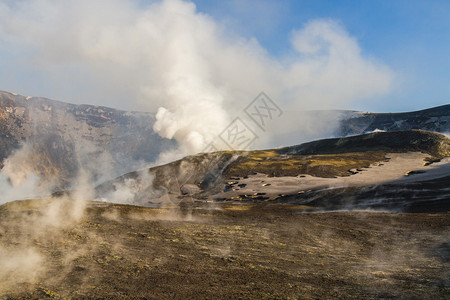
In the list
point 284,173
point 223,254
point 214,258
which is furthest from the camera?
point 284,173

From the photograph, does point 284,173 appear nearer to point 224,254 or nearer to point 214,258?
point 224,254

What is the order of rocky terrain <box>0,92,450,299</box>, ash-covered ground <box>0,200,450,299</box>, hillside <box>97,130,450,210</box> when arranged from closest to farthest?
ash-covered ground <box>0,200,450,299</box>, rocky terrain <box>0,92,450,299</box>, hillside <box>97,130,450,210</box>

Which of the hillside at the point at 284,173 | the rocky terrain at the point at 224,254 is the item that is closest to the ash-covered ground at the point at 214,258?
the rocky terrain at the point at 224,254

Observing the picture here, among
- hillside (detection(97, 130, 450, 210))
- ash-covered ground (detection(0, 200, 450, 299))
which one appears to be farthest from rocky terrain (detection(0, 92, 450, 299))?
hillside (detection(97, 130, 450, 210))

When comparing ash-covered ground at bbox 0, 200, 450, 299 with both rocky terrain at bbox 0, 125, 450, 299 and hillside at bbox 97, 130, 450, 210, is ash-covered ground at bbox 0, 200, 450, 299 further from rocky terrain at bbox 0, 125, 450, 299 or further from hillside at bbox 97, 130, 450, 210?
hillside at bbox 97, 130, 450, 210

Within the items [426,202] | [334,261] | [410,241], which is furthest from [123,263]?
[426,202]

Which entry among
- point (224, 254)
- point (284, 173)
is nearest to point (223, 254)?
point (224, 254)

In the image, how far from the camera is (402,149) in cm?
14300

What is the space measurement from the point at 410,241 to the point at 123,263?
94.3ft

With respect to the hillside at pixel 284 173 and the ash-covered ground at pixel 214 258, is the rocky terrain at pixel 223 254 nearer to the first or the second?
the ash-covered ground at pixel 214 258

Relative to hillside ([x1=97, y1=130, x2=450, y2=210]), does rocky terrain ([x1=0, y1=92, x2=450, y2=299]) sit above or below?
below

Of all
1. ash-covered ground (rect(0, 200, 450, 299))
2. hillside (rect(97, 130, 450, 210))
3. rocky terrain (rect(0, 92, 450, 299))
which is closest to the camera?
ash-covered ground (rect(0, 200, 450, 299))

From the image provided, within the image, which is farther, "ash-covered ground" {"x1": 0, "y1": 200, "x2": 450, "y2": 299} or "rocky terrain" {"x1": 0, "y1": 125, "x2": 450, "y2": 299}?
"rocky terrain" {"x1": 0, "y1": 125, "x2": 450, "y2": 299}

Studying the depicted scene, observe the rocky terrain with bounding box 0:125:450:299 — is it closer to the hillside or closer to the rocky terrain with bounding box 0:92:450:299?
the rocky terrain with bounding box 0:92:450:299
